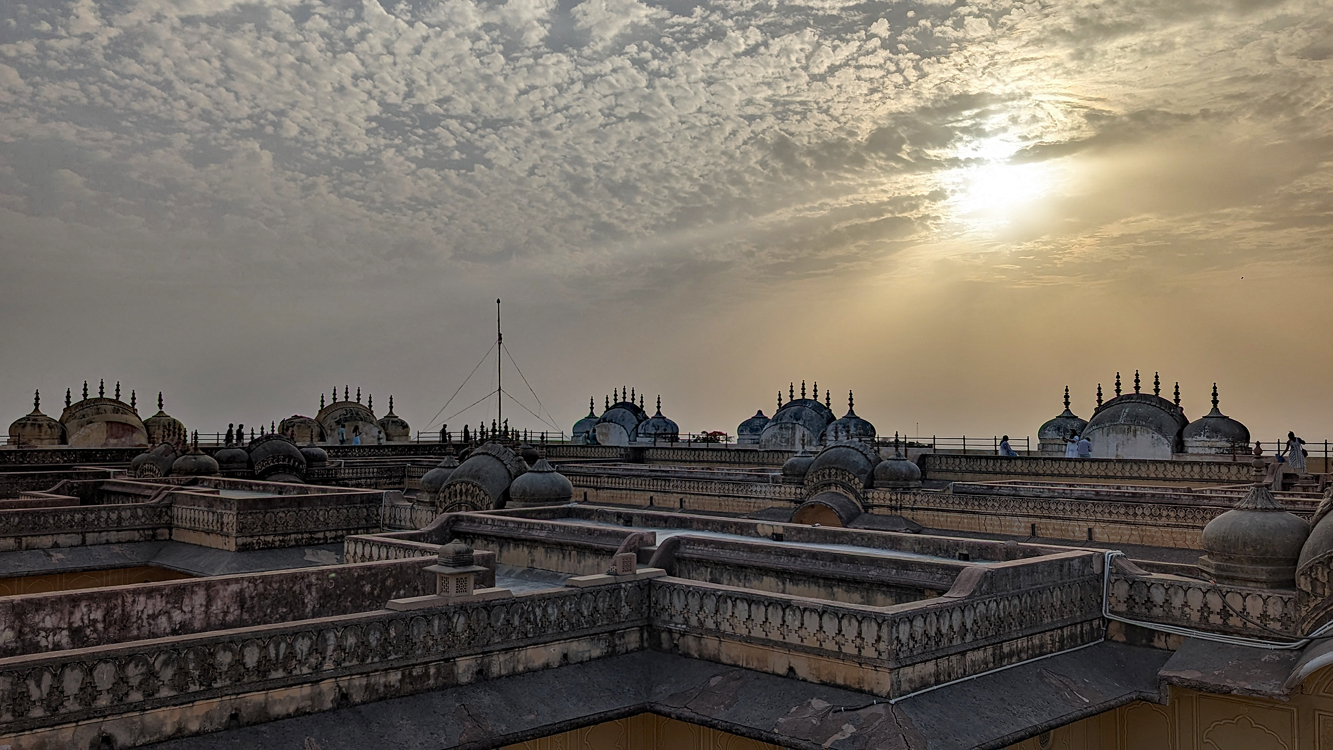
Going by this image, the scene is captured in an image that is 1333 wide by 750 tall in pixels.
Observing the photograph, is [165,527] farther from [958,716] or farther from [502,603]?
[958,716]

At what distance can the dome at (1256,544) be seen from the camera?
10781 millimetres

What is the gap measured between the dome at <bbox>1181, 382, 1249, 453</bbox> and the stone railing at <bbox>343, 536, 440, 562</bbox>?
32.0 m

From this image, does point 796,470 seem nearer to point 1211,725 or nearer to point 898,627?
point 1211,725

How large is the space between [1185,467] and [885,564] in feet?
69.6

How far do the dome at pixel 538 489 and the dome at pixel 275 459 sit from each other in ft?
45.3

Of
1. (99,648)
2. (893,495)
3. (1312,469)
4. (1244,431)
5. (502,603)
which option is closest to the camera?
(99,648)

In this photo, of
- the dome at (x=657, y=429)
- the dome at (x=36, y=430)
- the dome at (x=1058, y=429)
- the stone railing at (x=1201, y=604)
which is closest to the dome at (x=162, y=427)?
the dome at (x=36, y=430)

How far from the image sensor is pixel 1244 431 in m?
36.7

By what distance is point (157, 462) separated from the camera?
28.7 metres

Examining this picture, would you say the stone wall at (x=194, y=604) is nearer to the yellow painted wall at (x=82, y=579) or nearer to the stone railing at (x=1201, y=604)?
the yellow painted wall at (x=82, y=579)

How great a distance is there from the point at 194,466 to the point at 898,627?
23283 millimetres

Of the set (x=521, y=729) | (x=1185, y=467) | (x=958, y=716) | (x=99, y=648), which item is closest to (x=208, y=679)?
(x=99, y=648)

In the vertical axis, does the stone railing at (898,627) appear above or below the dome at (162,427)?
below

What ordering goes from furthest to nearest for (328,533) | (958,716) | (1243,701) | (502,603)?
1. (328,533)
2. (1243,701)
3. (502,603)
4. (958,716)
